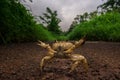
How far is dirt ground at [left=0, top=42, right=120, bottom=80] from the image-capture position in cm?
529

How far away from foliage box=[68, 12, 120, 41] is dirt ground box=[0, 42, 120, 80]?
13.5 feet

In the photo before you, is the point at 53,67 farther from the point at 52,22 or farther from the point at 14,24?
the point at 52,22

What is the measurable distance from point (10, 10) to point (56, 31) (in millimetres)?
12106

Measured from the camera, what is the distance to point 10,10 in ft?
29.9

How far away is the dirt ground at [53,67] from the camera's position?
5.29m

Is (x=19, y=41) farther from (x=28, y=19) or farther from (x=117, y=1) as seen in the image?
(x=117, y=1)

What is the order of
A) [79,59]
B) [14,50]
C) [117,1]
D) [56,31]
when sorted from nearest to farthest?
[79,59], [14,50], [117,1], [56,31]

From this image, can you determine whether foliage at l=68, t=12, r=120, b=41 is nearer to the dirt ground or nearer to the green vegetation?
the green vegetation

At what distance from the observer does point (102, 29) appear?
13.4 m

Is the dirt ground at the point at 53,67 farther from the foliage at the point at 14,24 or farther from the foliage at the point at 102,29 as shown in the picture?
the foliage at the point at 102,29

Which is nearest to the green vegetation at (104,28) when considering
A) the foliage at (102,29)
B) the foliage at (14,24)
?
the foliage at (102,29)

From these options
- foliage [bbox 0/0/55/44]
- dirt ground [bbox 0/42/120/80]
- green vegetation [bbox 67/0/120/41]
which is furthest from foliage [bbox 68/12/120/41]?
dirt ground [bbox 0/42/120/80]

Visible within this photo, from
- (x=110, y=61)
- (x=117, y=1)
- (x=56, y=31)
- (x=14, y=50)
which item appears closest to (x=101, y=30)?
(x=117, y=1)

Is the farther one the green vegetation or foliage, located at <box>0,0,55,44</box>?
the green vegetation
